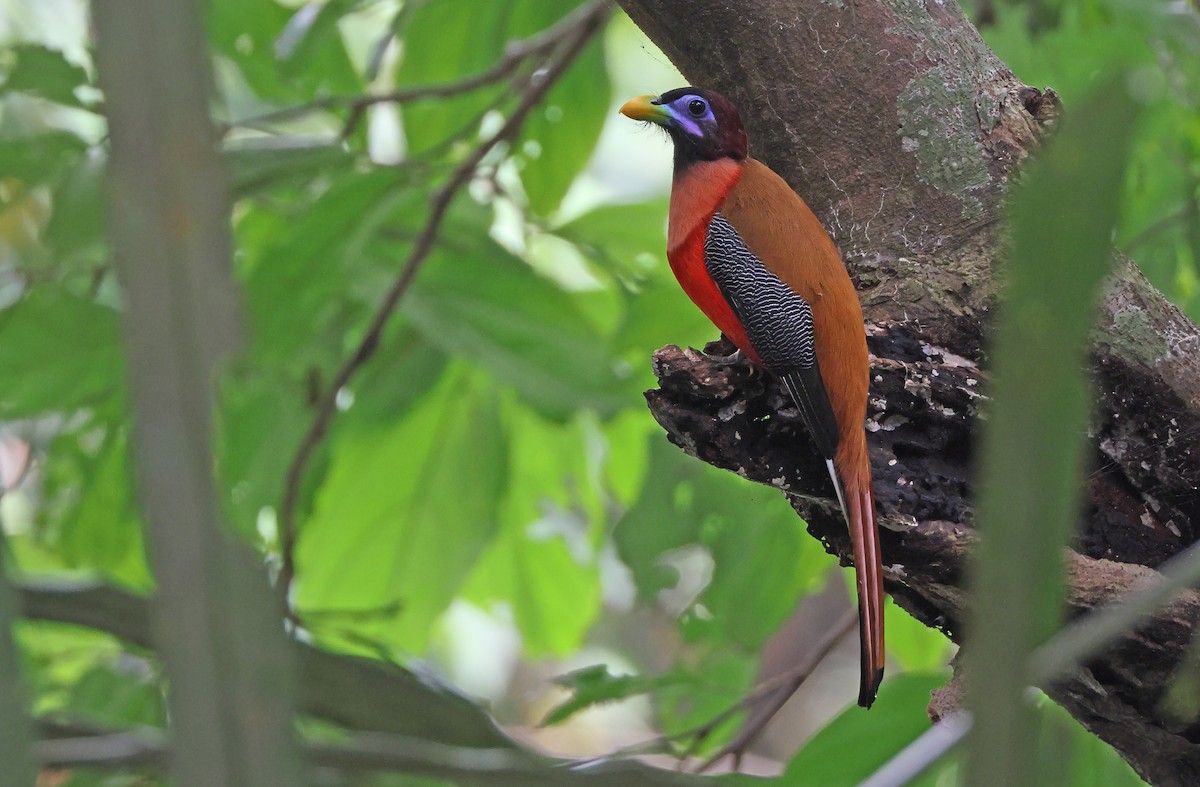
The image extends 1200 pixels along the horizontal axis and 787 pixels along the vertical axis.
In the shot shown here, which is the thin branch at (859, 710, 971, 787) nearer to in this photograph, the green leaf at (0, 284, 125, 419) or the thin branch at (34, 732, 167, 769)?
the thin branch at (34, 732, 167, 769)

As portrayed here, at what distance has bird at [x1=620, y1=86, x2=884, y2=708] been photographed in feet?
3.17

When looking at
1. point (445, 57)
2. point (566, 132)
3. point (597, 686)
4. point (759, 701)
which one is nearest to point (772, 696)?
point (759, 701)

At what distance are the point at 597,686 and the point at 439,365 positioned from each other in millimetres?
753

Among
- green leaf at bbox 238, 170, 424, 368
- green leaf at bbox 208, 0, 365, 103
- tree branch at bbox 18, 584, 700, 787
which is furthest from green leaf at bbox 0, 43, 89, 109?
tree branch at bbox 18, 584, 700, 787

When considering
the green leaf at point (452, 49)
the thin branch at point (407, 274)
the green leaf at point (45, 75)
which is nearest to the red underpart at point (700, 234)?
the thin branch at point (407, 274)

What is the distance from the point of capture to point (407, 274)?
67.4 inches

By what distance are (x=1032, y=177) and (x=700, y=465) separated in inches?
60.0

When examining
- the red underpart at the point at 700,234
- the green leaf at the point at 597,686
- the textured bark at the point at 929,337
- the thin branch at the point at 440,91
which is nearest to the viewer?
the textured bark at the point at 929,337

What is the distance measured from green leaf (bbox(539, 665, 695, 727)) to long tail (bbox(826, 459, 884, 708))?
1.58ft

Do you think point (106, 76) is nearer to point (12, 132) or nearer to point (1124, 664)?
point (1124, 664)

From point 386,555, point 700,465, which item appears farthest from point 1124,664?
point 386,555

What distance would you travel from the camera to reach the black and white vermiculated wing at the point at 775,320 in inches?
38.0

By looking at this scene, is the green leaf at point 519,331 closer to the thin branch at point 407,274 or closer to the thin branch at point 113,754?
the thin branch at point 407,274

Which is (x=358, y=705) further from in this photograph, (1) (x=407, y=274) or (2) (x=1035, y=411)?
(1) (x=407, y=274)
